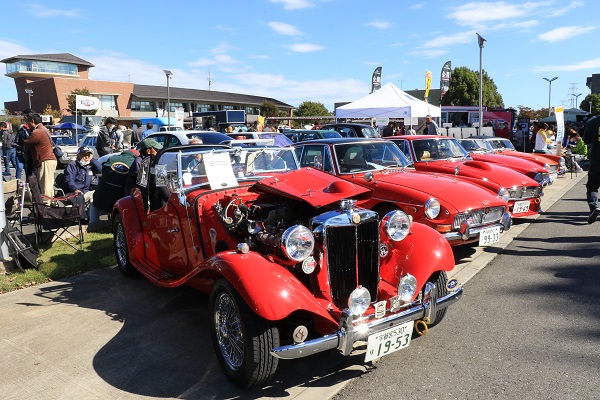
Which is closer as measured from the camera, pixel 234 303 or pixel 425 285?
pixel 234 303

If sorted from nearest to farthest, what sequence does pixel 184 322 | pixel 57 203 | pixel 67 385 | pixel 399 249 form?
pixel 67 385, pixel 399 249, pixel 184 322, pixel 57 203

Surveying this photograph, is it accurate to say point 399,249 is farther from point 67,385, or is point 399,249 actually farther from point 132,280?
point 132,280

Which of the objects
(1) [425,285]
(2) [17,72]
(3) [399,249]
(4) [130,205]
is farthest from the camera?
(2) [17,72]

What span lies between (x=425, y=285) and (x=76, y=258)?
485 cm

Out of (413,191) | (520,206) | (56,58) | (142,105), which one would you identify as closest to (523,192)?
(520,206)

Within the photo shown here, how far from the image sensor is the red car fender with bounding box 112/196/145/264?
5230mm

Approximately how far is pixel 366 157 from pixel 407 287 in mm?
3925

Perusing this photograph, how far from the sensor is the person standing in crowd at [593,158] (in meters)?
7.69

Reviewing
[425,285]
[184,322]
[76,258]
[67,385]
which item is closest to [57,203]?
[76,258]

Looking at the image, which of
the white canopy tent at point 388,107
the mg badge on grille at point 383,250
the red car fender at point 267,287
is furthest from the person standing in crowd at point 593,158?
the white canopy tent at point 388,107

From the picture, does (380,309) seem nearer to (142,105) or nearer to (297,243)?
(297,243)

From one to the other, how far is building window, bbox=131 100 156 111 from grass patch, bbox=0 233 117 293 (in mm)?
59042

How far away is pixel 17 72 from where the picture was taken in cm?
6575

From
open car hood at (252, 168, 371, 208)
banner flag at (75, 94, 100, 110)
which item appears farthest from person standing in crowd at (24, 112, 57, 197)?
banner flag at (75, 94, 100, 110)
